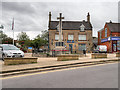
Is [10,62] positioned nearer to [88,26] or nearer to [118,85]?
[118,85]

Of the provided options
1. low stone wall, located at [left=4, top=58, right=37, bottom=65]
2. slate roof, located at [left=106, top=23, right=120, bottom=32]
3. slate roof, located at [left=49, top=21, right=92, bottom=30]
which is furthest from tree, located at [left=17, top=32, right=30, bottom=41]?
low stone wall, located at [left=4, top=58, right=37, bottom=65]

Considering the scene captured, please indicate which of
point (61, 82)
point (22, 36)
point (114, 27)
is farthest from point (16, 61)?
point (22, 36)

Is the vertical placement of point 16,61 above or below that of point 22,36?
below

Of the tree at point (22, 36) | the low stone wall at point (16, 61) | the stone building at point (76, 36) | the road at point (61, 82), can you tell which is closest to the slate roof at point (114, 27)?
the stone building at point (76, 36)

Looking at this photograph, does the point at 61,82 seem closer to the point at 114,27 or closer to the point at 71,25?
the point at 71,25

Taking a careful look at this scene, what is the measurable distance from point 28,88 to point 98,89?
2.41 meters

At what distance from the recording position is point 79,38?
133 feet

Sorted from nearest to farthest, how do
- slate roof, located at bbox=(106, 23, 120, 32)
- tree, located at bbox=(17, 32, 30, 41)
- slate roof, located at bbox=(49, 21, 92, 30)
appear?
slate roof, located at bbox=(106, 23, 120, 32), slate roof, located at bbox=(49, 21, 92, 30), tree, located at bbox=(17, 32, 30, 41)

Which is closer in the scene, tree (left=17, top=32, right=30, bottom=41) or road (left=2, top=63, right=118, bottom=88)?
road (left=2, top=63, right=118, bottom=88)

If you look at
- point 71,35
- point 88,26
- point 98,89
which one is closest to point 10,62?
point 98,89

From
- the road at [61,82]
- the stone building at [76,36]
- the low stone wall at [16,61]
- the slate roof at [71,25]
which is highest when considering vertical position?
the slate roof at [71,25]

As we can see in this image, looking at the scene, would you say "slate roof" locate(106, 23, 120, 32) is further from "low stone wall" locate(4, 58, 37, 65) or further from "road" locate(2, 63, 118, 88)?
"road" locate(2, 63, 118, 88)

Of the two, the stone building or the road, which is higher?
the stone building

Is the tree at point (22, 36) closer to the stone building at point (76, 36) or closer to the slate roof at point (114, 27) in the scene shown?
the stone building at point (76, 36)
